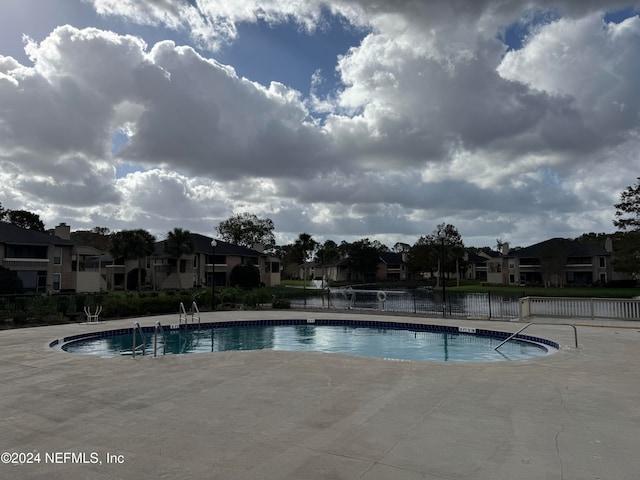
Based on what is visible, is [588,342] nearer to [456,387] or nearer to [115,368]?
[456,387]

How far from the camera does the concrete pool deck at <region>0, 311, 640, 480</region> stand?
441cm

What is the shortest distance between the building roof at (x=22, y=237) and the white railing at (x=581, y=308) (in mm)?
40753

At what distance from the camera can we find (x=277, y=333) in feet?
63.0

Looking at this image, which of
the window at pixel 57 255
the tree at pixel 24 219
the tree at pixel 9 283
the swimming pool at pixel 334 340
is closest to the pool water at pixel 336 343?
the swimming pool at pixel 334 340

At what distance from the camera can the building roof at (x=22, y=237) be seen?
38.4m

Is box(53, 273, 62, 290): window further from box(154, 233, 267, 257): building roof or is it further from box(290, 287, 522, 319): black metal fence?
box(290, 287, 522, 319): black metal fence

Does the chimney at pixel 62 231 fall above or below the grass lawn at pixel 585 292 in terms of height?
above

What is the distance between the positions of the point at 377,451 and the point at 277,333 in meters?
14.7

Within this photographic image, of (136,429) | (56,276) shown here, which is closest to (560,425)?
(136,429)

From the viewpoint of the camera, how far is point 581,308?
18.9 meters

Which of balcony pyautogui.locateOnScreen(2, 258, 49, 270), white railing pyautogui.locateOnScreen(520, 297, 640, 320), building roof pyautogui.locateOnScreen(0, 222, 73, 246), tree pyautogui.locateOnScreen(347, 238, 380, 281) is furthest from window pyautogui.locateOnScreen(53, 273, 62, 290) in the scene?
tree pyautogui.locateOnScreen(347, 238, 380, 281)

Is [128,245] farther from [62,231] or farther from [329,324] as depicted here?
[329,324]

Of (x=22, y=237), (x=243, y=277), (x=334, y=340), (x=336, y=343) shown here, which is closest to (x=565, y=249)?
(x=243, y=277)

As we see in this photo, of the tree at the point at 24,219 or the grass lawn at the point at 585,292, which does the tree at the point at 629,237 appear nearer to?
the grass lawn at the point at 585,292
